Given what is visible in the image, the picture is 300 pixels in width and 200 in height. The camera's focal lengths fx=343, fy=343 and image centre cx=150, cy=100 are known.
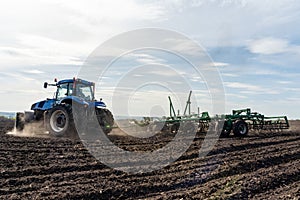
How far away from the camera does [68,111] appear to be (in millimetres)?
12750

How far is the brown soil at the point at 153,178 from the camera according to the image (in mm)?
5133

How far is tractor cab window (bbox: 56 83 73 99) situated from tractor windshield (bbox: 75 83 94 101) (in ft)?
0.91

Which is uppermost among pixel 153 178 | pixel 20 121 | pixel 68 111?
pixel 68 111

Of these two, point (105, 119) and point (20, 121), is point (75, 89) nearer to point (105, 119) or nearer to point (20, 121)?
point (105, 119)

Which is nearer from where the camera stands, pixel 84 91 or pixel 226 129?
pixel 84 91

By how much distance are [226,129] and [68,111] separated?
698 centimetres

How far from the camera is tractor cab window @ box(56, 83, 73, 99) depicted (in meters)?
13.6

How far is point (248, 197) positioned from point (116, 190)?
6.51 ft

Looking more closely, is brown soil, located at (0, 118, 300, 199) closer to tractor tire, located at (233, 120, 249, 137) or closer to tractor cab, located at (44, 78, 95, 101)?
tractor cab, located at (44, 78, 95, 101)

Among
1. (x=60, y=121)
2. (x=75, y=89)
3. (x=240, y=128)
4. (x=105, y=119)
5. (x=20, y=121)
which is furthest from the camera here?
(x=240, y=128)

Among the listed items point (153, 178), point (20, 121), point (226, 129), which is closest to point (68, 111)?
point (20, 121)

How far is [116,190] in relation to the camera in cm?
532

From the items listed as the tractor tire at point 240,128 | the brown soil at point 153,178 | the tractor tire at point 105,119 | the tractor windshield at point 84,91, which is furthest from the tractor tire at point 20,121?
the tractor tire at point 240,128

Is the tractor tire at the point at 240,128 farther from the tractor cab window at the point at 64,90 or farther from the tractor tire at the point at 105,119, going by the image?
the tractor cab window at the point at 64,90
